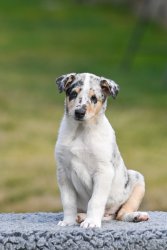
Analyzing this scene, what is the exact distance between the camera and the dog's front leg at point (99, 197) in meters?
5.33

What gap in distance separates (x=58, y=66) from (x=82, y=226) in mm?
16070

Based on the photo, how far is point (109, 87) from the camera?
533 centimetres

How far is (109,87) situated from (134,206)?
0.74m

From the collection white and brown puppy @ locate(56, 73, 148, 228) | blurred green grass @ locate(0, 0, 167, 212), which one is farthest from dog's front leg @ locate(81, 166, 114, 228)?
blurred green grass @ locate(0, 0, 167, 212)

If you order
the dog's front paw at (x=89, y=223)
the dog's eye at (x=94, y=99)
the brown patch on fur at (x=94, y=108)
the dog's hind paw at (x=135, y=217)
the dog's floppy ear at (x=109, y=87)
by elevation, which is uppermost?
the dog's floppy ear at (x=109, y=87)

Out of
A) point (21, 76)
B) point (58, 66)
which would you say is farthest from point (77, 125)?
point (58, 66)

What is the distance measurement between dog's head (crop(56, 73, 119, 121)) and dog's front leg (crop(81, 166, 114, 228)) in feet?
1.08

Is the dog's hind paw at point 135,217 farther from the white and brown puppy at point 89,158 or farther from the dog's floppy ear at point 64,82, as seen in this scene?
the dog's floppy ear at point 64,82

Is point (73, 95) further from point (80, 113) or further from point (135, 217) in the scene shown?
point (135, 217)

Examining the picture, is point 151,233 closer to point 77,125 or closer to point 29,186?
point 77,125

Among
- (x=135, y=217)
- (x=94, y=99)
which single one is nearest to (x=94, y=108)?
(x=94, y=99)

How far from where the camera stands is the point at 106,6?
29.4 metres

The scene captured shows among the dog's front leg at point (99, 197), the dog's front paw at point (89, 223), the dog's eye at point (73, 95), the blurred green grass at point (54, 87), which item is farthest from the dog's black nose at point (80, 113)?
the blurred green grass at point (54, 87)

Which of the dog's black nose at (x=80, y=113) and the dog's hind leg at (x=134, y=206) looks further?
the dog's hind leg at (x=134, y=206)
